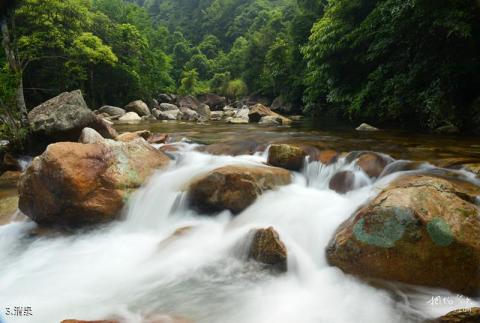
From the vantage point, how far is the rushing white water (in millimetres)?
3439

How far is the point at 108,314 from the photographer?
136 inches

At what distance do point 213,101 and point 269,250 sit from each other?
128ft

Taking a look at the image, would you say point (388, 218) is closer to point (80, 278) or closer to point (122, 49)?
point (80, 278)

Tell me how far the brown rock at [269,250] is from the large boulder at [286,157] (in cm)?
263

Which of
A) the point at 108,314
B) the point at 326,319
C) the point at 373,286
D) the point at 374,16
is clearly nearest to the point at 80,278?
the point at 108,314

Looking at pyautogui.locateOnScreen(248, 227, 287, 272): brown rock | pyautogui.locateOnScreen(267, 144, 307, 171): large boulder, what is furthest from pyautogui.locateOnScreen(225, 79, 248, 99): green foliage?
pyautogui.locateOnScreen(248, 227, 287, 272): brown rock

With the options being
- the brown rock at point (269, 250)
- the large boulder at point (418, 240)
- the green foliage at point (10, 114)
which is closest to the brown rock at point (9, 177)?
the green foliage at point (10, 114)

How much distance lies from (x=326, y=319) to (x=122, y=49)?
30.2 meters

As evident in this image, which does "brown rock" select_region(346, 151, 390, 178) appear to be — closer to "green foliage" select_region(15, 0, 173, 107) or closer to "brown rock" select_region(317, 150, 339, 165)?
"brown rock" select_region(317, 150, 339, 165)

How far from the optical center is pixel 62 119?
8734 millimetres

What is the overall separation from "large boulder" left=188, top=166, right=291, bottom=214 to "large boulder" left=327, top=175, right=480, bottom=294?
186cm

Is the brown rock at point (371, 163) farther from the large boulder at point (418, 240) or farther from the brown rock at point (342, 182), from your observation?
the large boulder at point (418, 240)

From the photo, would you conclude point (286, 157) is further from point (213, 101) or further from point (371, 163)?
point (213, 101)

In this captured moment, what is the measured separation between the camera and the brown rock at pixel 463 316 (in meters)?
2.84
